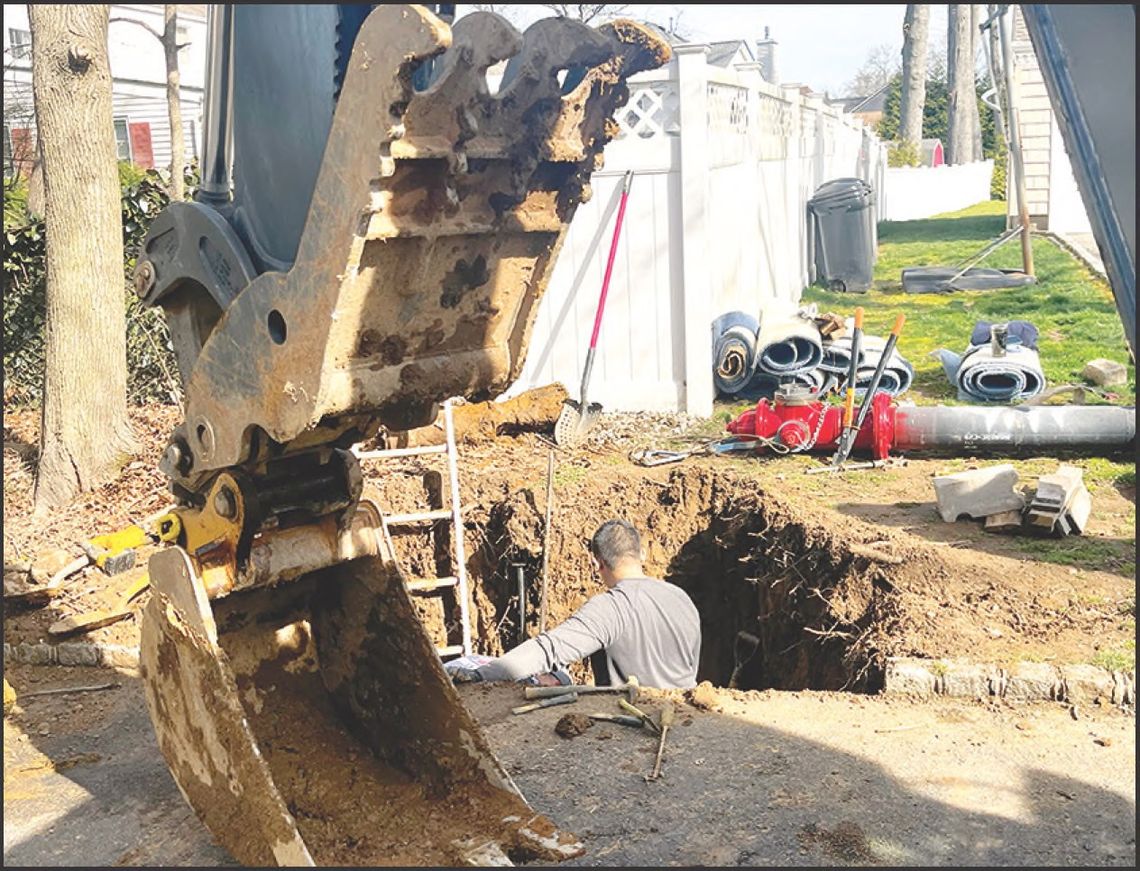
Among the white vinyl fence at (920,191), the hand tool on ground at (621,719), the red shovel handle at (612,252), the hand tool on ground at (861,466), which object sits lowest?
the hand tool on ground at (621,719)

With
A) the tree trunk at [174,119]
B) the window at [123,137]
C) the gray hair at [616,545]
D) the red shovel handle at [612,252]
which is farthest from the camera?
the window at [123,137]

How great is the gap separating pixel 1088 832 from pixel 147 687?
10.1 feet

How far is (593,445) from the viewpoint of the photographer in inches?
361

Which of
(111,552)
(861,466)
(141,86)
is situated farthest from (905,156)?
(111,552)

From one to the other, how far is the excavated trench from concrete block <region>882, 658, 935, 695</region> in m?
2.01

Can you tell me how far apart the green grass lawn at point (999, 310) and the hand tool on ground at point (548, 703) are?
6.13 m

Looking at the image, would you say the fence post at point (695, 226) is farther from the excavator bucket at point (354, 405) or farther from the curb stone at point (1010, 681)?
the excavator bucket at point (354, 405)

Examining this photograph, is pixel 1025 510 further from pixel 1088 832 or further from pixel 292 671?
pixel 292 671

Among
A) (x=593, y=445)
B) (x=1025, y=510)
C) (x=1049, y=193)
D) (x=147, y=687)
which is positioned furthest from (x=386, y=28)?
(x=1049, y=193)

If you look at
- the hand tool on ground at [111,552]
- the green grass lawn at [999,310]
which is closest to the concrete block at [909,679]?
the hand tool on ground at [111,552]

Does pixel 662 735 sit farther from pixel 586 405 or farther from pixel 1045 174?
pixel 1045 174

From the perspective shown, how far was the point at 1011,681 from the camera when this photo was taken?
5.00 metres

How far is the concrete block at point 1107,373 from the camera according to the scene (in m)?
10.1

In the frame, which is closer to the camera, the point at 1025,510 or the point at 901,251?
the point at 1025,510
